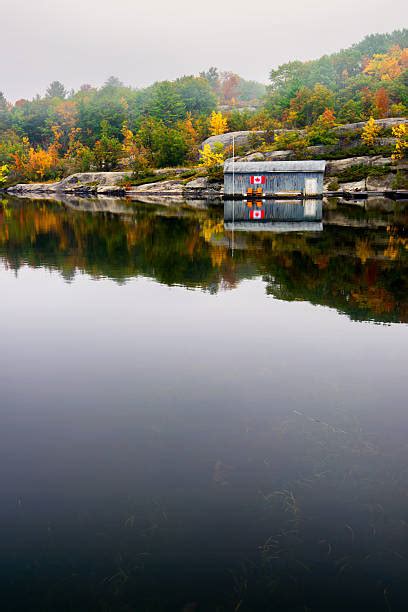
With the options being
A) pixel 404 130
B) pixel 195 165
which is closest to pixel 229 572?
pixel 404 130

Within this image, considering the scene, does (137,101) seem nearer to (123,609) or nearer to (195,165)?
(195,165)

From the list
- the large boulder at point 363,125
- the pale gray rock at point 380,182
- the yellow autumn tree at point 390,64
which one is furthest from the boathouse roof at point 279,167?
the yellow autumn tree at point 390,64

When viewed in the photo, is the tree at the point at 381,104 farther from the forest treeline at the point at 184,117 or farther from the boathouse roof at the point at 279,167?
the boathouse roof at the point at 279,167

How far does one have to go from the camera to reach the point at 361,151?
7519cm

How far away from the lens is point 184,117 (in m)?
124

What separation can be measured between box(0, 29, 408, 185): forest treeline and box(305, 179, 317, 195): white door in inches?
615

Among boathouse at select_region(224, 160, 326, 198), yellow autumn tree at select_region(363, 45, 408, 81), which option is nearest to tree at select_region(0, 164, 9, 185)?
boathouse at select_region(224, 160, 326, 198)

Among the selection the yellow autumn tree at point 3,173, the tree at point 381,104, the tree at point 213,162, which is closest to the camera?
the tree at point 213,162

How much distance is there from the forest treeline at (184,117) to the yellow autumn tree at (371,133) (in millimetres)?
6354

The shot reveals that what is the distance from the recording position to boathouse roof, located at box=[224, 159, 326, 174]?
64.9 meters

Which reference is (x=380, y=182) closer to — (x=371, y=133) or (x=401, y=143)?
(x=401, y=143)

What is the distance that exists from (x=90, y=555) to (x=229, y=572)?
1.56 metres

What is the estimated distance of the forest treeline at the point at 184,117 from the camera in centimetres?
9400

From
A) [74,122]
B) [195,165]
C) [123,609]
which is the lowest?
[123,609]
